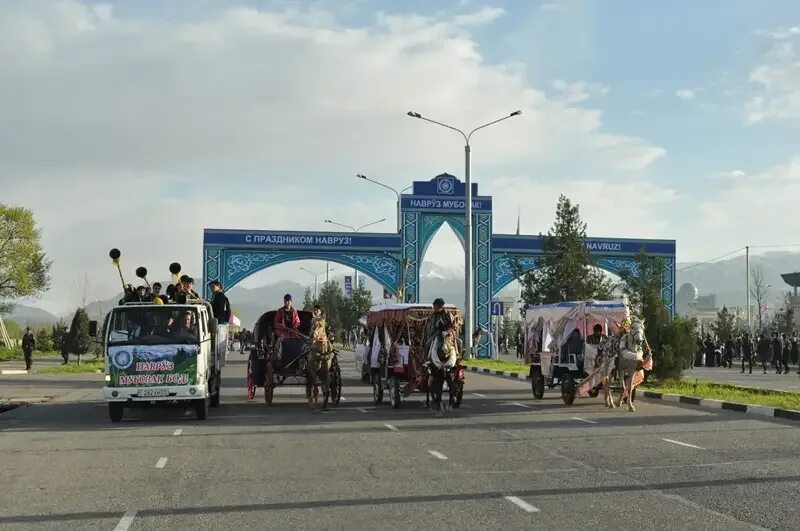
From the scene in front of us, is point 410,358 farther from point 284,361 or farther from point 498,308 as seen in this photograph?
point 498,308

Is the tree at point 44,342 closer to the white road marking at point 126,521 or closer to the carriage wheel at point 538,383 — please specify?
the carriage wheel at point 538,383

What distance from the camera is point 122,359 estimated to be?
16984 mm

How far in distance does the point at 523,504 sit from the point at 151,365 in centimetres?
964

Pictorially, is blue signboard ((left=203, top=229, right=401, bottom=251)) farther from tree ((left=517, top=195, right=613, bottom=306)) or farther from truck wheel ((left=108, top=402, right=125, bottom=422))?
truck wheel ((left=108, top=402, right=125, bottom=422))

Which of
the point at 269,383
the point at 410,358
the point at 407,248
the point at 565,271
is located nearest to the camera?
the point at 410,358

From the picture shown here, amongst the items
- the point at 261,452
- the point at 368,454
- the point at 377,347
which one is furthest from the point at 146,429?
the point at 377,347

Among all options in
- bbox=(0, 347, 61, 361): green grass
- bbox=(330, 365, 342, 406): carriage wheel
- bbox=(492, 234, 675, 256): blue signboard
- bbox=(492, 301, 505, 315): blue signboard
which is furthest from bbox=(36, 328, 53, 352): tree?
bbox=(330, 365, 342, 406): carriage wheel

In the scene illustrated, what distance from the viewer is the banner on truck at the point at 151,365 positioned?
55.7ft

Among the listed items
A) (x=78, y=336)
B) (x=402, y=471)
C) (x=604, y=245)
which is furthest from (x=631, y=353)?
(x=604, y=245)

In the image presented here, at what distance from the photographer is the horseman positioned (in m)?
18.2

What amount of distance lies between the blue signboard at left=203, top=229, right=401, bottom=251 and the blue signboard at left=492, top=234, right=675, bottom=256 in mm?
6181

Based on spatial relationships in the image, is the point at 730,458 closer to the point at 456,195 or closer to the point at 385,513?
the point at 385,513

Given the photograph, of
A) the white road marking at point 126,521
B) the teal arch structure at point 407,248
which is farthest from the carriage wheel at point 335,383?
the teal arch structure at point 407,248

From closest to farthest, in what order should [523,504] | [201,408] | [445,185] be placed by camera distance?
[523,504], [201,408], [445,185]
